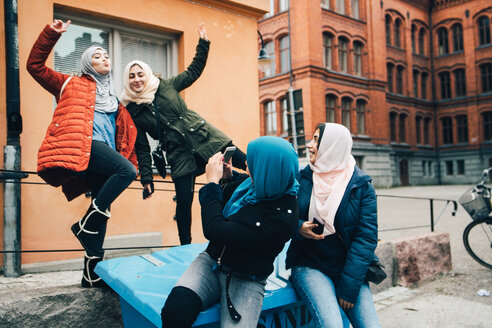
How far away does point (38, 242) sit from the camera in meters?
4.57

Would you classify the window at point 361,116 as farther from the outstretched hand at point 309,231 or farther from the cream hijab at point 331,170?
the outstretched hand at point 309,231

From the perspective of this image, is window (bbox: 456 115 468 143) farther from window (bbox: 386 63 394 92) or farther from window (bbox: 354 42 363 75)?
window (bbox: 354 42 363 75)

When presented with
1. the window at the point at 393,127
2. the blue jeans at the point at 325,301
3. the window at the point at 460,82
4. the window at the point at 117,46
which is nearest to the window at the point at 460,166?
the window at the point at 460,82

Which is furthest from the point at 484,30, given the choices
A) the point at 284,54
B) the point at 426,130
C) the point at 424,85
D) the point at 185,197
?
the point at 185,197

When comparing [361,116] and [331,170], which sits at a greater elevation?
[361,116]

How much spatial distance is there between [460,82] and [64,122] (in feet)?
126

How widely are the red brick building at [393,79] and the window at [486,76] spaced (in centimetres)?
7

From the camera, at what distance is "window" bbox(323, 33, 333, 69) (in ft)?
86.5

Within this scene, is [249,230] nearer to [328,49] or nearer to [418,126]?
[328,49]

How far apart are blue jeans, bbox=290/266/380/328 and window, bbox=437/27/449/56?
38.3m

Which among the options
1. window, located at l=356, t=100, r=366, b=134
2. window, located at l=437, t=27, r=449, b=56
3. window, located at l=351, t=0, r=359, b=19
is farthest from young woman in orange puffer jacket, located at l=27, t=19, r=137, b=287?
window, located at l=437, t=27, r=449, b=56

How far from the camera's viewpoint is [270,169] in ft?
7.44

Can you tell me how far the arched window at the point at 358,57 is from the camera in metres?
28.3

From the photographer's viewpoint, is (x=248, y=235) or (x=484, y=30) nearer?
(x=248, y=235)
